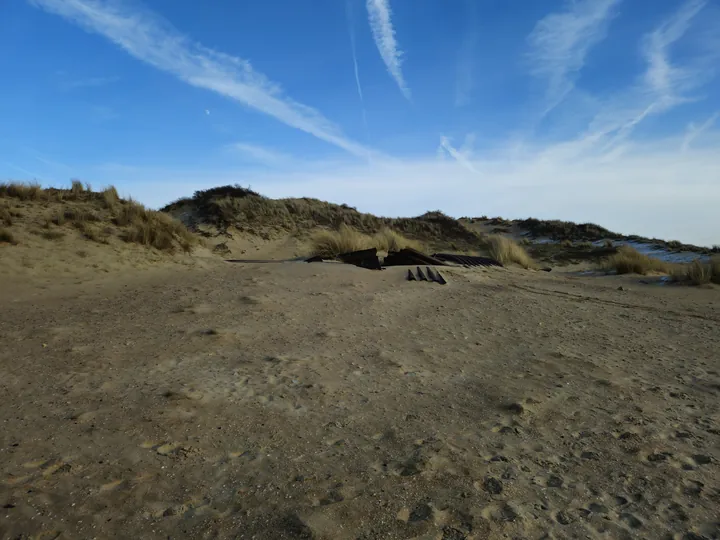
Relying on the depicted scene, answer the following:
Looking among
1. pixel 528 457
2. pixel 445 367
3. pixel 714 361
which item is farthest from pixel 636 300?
pixel 528 457

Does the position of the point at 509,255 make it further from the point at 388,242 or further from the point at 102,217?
the point at 102,217

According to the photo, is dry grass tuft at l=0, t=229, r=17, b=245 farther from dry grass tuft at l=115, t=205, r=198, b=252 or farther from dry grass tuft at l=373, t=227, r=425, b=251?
dry grass tuft at l=373, t=227, r=425, b=251

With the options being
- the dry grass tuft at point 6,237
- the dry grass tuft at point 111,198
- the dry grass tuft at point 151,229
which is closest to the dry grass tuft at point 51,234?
the dry grass tuft at point 6,237

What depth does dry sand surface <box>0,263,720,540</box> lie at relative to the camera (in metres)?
2.33

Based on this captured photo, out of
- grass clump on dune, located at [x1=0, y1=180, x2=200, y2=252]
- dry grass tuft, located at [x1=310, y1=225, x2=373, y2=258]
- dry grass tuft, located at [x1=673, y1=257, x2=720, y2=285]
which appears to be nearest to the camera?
grass clump on dune, located at [x1=0, y1=180, x2=200, y2=252]

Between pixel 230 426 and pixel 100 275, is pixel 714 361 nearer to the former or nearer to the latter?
pixel 230 426

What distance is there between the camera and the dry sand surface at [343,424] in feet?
7.66

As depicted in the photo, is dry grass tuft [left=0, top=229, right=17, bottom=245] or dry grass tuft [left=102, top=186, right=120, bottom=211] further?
dry grass tuft [left=102, top=186, right=120, bottom=211]

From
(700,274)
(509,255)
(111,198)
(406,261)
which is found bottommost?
(700,274)

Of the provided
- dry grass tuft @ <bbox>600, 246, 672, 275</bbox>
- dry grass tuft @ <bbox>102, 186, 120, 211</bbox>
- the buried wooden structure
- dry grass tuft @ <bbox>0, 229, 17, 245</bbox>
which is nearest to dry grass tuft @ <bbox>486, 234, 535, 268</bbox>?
the buried wooden structure

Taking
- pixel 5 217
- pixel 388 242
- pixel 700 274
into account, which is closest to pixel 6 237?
pixel 5 217

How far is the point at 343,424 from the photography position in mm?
3410

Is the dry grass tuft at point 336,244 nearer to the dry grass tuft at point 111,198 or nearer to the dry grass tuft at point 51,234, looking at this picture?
the dry grass tuft at point 111,198

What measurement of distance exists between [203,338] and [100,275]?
14.1 feet
